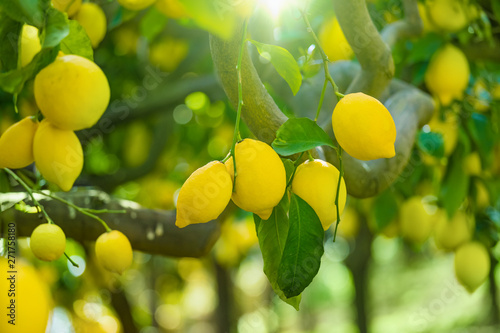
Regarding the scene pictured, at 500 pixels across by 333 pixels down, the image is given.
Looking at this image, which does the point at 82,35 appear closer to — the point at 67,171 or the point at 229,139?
the point at 67,171

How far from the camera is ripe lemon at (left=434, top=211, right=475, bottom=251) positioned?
1.18m

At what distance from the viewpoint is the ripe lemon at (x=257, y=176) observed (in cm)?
40

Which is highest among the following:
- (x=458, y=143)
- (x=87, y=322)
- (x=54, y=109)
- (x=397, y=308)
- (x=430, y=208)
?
(x=54, y=109)

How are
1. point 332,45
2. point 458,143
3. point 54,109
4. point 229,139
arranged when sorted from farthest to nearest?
point 229,139, point 458,143, point 332,45, point 54,109

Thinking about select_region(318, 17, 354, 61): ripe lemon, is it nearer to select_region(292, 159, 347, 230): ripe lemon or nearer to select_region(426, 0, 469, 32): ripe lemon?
select_region(426, 0, 469, 32): ripe lemon

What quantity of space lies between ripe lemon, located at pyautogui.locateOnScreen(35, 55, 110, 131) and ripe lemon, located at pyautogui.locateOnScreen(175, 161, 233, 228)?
10cm

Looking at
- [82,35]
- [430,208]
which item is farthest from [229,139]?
[82,35]

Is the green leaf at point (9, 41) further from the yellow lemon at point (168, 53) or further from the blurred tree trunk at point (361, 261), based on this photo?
the blurred tree trunk at point (361, 261)

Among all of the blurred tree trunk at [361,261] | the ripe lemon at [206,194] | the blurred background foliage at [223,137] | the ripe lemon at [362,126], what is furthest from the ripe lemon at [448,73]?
the blurred tree trunk at [361,261]

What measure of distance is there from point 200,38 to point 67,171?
3.59 ft

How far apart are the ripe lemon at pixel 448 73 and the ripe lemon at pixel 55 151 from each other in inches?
30.4

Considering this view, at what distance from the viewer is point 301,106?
81 centimetres

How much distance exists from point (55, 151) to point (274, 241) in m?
0.22

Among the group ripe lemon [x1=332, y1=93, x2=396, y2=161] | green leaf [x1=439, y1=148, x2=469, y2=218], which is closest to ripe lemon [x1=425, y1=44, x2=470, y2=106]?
green leaf [x1=439, y1=148, x2=469, y2=218]
